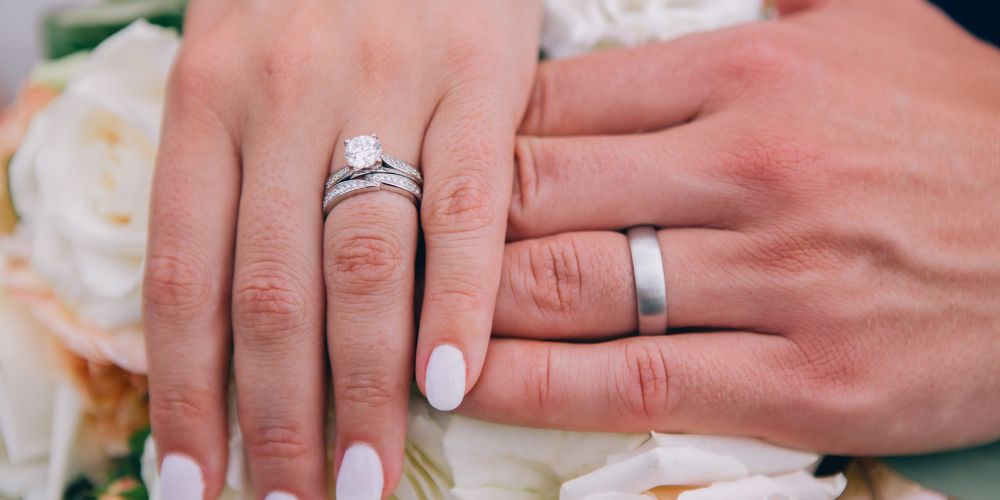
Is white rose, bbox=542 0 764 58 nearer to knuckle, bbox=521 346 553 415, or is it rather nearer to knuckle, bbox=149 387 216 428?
knuckle, bbox=521 346 553 415

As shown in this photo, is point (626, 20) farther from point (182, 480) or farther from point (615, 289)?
point (182, 480)

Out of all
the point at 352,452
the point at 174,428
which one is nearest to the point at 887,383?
the point at 352,452

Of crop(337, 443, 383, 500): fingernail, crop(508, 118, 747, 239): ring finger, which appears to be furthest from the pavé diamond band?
crop(337, 443, 383, 500): fingernail

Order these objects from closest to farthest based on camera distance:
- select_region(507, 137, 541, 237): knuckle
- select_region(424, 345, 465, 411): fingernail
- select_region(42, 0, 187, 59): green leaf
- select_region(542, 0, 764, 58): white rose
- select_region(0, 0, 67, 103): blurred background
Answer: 1. select_region(424, 345, 465, 411): fingernail
2. select_region(507, 137, 541, 237): knuckle
3. select_region(542, 0, 764, 58): white rose
4. select_region(42, 0, 187, 59): green leaf
5. select_region(0, 0, 67, 103): blurred background

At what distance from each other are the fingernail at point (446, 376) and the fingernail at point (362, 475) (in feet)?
0.25

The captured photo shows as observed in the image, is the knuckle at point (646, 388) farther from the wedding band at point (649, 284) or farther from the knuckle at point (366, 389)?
the knuckle at point (366, 389)

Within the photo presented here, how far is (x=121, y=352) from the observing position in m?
0.75

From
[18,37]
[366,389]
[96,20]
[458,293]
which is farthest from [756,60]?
[18,37]

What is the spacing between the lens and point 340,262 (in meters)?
0.66

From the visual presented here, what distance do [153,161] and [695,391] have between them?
1.93ft

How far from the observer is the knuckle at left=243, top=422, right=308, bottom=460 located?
2.19 ft

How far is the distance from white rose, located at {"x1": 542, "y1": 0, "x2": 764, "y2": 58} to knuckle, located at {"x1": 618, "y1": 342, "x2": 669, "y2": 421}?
1.25ft

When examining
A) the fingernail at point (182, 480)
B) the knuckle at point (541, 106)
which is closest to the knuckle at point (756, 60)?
the knuckle at point (541, 106)

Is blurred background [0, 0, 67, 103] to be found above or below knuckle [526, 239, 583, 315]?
above
